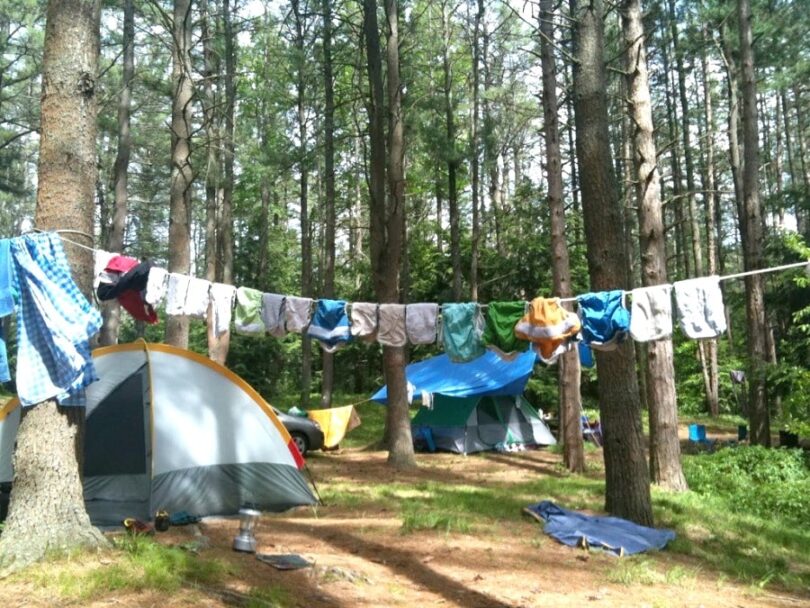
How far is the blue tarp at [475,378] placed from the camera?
14.3 meters

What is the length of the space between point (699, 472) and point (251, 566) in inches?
320

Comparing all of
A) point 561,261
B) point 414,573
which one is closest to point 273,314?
point 414,573

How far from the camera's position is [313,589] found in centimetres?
492

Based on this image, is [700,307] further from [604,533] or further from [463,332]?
[463,332]

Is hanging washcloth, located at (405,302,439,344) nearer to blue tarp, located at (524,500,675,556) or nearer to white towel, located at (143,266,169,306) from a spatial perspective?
blue tarp, located at (524,500,675,556)

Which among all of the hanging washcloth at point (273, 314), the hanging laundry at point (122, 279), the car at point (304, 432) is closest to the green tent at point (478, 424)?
the car at point (304, 432)

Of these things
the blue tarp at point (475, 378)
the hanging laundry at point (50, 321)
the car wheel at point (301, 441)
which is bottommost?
the car wheel at point (301, 441)

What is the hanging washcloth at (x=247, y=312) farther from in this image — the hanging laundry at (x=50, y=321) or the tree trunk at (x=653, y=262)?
the tree trunk at (x=653, y=262)

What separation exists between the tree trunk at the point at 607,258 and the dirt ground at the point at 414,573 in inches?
34.9

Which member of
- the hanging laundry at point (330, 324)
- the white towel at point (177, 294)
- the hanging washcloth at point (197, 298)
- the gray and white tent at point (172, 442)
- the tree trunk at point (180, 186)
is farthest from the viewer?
the tree trunk at point (180, 186)

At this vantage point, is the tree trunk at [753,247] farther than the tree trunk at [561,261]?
Yes

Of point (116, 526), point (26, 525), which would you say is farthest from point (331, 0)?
point (26, 525)

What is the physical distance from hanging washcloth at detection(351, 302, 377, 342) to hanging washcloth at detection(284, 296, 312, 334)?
2.03 feet

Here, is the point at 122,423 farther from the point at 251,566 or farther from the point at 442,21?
the point at 442,21
